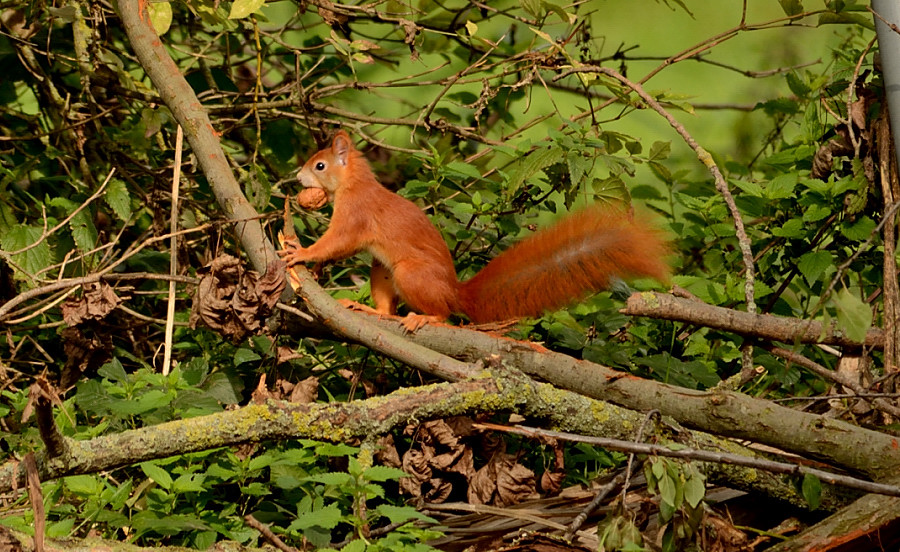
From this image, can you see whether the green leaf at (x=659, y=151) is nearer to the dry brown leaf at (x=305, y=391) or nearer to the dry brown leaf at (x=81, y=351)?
the dry brown leaf at (x=305, y=391)

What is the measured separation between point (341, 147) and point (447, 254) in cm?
53

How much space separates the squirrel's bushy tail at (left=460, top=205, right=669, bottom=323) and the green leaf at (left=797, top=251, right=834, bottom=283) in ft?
1.42

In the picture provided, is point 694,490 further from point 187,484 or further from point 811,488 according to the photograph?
point 187,484

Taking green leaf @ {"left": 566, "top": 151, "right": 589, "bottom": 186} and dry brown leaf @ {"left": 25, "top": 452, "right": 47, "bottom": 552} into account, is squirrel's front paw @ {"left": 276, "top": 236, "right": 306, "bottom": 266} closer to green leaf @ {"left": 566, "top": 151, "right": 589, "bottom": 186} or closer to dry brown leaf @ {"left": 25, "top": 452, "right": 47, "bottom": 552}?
green leaf @ {"left": 566, "top": 151, "right": 589, "bottom": 186}

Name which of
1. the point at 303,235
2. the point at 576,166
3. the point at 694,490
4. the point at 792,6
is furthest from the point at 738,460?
the point at 303,235

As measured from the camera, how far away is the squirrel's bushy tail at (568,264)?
2.03m

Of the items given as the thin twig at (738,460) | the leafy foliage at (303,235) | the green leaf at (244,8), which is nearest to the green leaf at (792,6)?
the leafy foliage at (303,235)

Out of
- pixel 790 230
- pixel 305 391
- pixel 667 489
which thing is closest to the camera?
pixel 667 489

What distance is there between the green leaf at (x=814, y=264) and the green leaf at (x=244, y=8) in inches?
54.9

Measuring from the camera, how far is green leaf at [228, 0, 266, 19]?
Answer: 2133mm

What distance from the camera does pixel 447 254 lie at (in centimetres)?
245

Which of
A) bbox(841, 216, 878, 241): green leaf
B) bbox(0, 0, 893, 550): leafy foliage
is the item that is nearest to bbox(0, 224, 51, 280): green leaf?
bbox(0, 0, 893, 550): leafy foliage

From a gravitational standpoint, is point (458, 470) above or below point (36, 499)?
below

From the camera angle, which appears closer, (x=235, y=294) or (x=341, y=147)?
(x=235, y=294)
